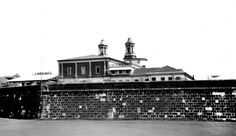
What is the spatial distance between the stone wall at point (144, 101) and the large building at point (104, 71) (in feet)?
56.5

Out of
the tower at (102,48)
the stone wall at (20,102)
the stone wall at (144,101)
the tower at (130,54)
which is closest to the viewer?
the stone wall at (144,101)

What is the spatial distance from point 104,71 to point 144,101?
2056 cm

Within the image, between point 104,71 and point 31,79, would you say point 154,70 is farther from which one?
point 31,79

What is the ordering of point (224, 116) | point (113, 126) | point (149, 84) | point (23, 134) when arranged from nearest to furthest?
point (23, 134)
point (113, 126)
point (224, 116)
point (149, 84)

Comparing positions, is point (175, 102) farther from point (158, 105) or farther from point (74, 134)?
point (74, 134)

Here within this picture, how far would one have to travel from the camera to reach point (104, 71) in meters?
44.7

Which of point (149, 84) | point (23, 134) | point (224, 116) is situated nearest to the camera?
point (23, 134)

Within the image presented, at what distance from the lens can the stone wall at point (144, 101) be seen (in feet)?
75.5

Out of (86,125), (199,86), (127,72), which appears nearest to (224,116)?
(199,86)

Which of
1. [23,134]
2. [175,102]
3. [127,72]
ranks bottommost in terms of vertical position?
[23,134]

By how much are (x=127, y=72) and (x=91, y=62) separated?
15.3 ft

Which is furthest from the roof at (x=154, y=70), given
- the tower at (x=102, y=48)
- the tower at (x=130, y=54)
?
the tower at (x=130, y=54)

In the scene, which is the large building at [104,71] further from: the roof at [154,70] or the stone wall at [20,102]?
the stone wall at [20,102]

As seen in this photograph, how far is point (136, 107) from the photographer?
967 inches
